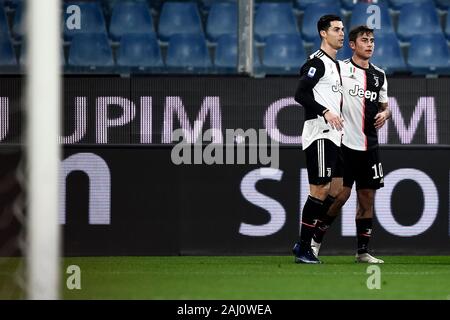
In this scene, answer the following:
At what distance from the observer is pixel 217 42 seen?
1079 cm

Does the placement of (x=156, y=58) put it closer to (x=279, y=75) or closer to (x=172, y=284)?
(x=279, y=75)

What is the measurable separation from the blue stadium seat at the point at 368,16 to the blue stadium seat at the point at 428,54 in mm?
274

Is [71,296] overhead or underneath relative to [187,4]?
underneath

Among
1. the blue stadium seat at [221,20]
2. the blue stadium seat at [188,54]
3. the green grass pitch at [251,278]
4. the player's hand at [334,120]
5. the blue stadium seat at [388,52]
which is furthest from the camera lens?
the blue stadium seat at [388,52]

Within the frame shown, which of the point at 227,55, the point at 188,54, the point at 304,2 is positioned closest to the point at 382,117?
the point at 227,55

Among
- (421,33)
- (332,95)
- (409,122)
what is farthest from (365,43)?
(421,33)

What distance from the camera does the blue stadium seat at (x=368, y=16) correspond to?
11.1 m

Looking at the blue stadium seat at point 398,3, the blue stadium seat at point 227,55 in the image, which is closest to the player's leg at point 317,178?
the blue stadium seat at point 227,55

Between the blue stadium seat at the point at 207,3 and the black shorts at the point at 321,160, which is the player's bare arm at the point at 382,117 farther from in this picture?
the blue stadium seat at the point at 207,3

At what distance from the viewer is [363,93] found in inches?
360

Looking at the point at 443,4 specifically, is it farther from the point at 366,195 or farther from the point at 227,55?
the point at 366,195
